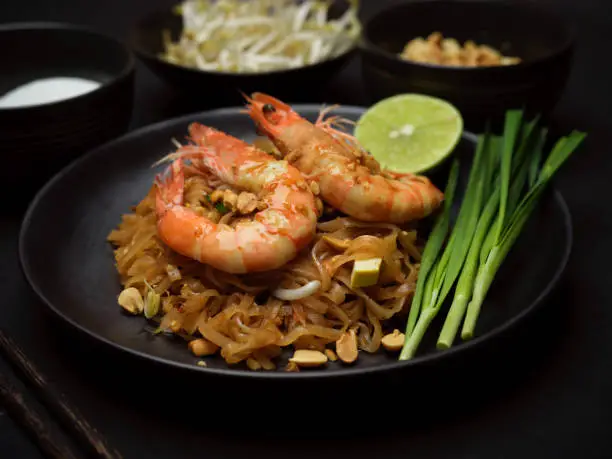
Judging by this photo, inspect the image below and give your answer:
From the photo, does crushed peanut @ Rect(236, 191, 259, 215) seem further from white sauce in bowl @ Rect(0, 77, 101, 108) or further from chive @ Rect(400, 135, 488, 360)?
white sauce in bowl @ Rect(0, 77, 101, 108)

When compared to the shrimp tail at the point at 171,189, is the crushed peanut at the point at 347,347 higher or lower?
lower

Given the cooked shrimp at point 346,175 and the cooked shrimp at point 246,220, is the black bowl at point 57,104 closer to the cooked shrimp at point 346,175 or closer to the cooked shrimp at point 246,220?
the cooked shrimp at point 246,220

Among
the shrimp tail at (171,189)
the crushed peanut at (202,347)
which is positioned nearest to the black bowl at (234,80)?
the shrimp tail at (171,189)

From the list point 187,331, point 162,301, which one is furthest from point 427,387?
point 162,301

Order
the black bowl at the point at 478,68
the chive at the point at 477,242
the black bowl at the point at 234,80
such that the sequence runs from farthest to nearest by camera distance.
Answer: the black bowl at the point at 234,80 < the black bowl at the point at 478,68 < the chive at the point at 477,242

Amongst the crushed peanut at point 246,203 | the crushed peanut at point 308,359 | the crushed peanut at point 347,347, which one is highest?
the crushed peanut at point 246,203

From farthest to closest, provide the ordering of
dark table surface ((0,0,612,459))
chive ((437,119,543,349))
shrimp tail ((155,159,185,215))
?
shrimp tail ((155,159,185,215)) → chive ((437,119,543,349)) → dark table surface ((0,0,612,459))

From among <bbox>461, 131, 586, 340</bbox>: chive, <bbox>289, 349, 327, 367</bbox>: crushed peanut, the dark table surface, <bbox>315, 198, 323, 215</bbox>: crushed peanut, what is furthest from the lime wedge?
<bbox>289, 349, 327, 367</bbox>: crushed peanut
